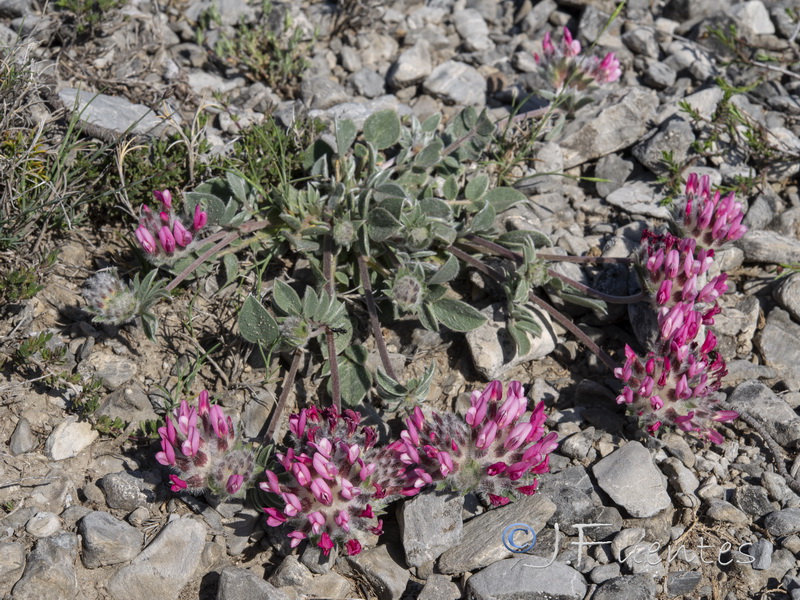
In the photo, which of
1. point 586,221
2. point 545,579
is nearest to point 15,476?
point 545,579

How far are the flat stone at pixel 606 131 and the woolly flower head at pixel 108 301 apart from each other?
322 cm

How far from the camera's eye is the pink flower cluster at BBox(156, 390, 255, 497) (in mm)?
3459

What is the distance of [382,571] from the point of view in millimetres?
3525

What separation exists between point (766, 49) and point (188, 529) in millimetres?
5584

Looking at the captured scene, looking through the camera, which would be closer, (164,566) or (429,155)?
(164,566)

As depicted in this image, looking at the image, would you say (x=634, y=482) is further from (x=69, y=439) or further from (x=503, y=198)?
(x=69, y=439)

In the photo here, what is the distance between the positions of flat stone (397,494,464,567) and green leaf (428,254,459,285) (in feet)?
3.83

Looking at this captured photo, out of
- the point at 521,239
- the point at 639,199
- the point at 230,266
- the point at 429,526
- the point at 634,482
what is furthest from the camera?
the point at 639,199

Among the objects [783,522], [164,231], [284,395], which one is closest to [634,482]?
[783,522]

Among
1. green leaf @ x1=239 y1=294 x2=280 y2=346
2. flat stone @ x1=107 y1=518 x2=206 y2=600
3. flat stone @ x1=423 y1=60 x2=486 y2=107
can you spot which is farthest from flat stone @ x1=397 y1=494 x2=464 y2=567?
flat stone @ x1=423 y1=60 x2=486 y2=107

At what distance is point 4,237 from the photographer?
4039 mm

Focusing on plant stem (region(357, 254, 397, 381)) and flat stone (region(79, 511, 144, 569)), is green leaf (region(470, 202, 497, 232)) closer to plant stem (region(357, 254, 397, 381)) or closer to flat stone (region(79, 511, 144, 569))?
plant stem (region(357, 254, 397, 381))

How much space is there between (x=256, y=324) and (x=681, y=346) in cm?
215

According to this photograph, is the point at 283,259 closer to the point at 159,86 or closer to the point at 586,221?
the point at 159,86
